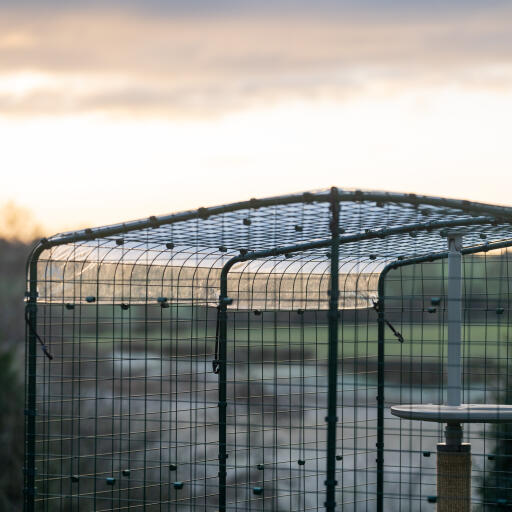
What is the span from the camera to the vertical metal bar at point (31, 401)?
18.0 feet

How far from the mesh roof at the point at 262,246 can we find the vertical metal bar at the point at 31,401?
80 millimetres

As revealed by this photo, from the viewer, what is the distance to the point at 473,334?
38.0 metres

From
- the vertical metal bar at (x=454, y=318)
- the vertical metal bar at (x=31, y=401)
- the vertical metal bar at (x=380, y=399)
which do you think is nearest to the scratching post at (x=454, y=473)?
the vertical metal bar at (x=454, y=318)

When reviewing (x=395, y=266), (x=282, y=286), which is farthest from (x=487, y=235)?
(x=282, y=286)

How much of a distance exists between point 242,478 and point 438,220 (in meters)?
17.5

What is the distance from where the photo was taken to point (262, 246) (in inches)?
252

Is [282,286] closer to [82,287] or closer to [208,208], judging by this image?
[82,287]

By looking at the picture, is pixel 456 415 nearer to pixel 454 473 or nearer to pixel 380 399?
pixel 454 473

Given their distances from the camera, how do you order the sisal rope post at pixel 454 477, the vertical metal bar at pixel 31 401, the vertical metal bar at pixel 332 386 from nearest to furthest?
the vertical metal bar at pixel 332 386
the sisal rope post at pixel 454 477
the vertical metal bar at pixel 31 401

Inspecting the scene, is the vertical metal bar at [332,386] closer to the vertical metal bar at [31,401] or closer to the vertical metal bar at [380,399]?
the vertical metal bar at [380,399]

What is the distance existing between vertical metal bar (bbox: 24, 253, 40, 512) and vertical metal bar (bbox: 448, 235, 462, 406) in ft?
8.94

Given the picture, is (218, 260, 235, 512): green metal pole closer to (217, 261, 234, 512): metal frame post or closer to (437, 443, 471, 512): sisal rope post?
(217, 261, 234, 512): metal frame post

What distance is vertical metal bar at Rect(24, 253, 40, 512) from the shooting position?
18.0 ft

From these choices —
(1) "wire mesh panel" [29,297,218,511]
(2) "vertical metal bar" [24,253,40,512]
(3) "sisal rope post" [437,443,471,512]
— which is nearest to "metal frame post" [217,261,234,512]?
(1) "wire mesh panel" [29,297,218,511]
